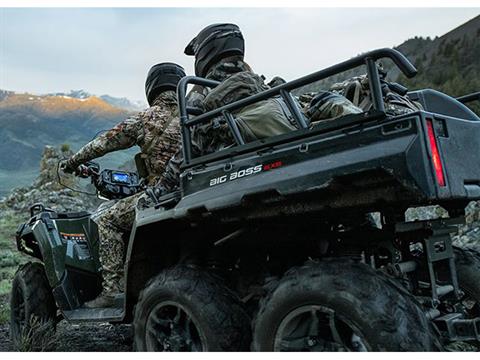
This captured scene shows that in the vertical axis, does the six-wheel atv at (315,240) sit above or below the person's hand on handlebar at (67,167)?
below

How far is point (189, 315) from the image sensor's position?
324 cm

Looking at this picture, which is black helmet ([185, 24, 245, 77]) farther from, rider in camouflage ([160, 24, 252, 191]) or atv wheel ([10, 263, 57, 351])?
atv wheel ([10, 263, 57, 351])

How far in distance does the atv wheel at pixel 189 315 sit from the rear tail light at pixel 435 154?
1.40 metres

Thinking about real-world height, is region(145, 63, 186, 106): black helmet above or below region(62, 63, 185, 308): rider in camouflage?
above

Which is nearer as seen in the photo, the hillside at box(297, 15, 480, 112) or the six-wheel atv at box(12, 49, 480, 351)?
the six-wheel atv at box(12, 49, 480, 351)

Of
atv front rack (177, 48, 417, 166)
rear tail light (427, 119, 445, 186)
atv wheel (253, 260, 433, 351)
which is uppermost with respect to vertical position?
atv front rack (177, 48, 417, 166)

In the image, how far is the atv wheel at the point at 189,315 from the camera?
3.14 metres

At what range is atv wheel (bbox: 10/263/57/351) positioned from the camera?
4.58 m

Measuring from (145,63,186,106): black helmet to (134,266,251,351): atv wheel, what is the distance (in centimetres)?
184

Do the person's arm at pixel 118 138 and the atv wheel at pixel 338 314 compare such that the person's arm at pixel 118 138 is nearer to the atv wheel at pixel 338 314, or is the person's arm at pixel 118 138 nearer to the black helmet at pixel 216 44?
the black helmet at pixel 216 44

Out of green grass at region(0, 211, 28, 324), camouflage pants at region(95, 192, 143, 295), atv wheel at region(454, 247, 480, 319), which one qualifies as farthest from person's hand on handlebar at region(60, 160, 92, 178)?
atv wheel at region(454, 247, 480, 319)

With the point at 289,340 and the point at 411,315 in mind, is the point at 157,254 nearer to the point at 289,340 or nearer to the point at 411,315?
the point at 289,340

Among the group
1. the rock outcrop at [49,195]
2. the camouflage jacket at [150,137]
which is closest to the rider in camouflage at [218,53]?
the camouflage jacket at [150,137]

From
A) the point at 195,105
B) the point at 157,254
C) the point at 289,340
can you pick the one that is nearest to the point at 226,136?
the point at 195,105
